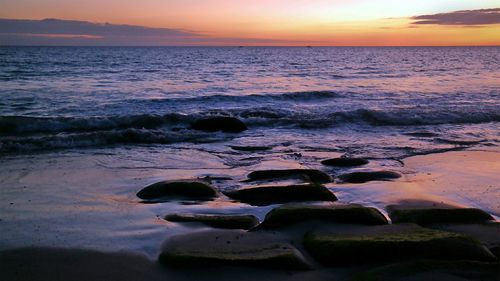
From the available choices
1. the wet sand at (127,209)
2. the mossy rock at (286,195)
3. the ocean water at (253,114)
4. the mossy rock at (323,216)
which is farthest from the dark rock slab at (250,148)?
the mossy rock at (323,216)

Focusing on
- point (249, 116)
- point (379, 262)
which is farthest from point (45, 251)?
point (249, 116)

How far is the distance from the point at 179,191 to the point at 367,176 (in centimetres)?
Result: 359

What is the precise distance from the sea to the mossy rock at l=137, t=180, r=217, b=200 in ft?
0.73

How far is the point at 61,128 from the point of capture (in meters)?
15.3

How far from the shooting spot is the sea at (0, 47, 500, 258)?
6660 mm

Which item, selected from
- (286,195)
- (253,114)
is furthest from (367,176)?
(253,114)

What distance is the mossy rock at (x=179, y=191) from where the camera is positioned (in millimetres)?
7648

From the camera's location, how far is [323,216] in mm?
6188

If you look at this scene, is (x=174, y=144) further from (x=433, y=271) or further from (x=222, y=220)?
(x=433, y=271)

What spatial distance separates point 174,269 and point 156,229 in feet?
4.21

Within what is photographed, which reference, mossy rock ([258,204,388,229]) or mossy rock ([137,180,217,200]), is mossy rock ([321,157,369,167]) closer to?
mossy rock ([137,180,217,200])

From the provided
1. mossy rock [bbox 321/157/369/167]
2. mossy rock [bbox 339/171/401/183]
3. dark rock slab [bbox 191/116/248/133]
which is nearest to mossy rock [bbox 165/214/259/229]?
mossy rock [bbox 339/171/401/183]

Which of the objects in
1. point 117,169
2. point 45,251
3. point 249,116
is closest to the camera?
point 45,251

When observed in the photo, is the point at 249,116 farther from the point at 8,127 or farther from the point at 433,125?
the point at 8,127
